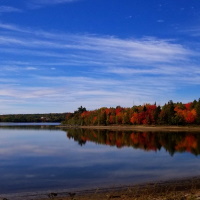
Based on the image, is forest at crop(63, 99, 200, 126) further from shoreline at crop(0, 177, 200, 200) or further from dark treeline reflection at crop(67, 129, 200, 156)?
shoreline at crop(0, 177, 200, 200)

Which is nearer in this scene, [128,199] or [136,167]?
[128,199]

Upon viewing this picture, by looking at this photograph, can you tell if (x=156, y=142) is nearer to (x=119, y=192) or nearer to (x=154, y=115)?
(x=119, y=192)

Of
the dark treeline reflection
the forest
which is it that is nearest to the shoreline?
the dark treeline reflection

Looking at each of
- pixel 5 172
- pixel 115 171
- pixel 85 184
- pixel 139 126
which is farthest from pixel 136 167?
pixel 139 126

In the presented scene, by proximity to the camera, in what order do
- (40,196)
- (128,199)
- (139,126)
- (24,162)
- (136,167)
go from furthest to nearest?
(139,126) < (24,162) < (136,167) < (40,196) < (128,199)

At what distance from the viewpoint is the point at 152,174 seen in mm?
28359

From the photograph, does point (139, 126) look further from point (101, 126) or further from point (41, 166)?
point (41, 166)

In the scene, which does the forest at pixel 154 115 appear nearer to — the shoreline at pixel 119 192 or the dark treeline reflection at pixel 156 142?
the dark treeline reflection at pixel 156 142

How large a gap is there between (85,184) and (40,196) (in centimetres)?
522

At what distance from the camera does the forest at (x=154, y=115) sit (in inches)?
4980

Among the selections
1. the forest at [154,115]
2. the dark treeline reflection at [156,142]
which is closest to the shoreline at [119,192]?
the dark treeline reflection at [156,142]

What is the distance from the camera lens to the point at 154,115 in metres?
140

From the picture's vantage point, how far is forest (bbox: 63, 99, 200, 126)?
126 metres

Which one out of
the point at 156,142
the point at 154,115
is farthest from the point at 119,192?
the point at 154,115
